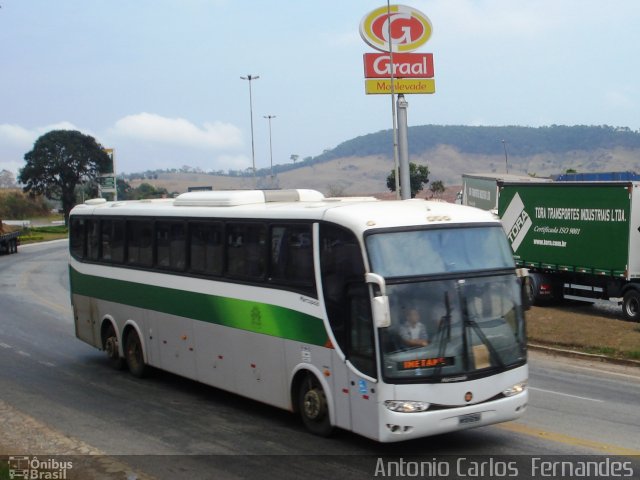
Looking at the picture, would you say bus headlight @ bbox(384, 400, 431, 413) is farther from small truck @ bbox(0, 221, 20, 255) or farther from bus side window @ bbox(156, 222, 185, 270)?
small truck @ bbox(0, 221, 20, 255)

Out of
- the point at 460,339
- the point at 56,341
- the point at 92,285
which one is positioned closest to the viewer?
the point at 460,339

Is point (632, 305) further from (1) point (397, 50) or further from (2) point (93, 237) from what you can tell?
(1) point (397, 50)

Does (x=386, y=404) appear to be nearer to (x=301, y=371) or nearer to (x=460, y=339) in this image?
(x=460, y=339)

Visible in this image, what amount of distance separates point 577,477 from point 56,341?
49.4 ft

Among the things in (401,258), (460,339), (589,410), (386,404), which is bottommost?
(589,410)

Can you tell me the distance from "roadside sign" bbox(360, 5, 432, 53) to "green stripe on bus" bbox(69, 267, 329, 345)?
21.8 metres

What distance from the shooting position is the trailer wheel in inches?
974

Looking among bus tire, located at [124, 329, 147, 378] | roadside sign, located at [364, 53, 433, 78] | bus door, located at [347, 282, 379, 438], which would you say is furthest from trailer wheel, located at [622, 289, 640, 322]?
roadside sign, located at [364, 53, 433, 78]

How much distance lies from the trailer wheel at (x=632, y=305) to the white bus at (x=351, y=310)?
537 inches

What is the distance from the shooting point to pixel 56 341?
21562mm

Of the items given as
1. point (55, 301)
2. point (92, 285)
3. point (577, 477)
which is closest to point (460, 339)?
point (577, 477)

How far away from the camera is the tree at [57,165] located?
11181 cm

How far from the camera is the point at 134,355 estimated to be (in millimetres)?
16781

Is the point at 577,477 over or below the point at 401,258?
below
